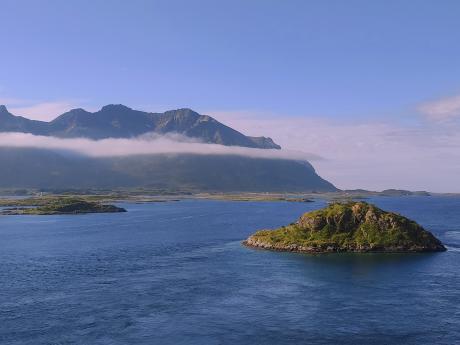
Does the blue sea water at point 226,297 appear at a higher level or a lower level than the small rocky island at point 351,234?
lower

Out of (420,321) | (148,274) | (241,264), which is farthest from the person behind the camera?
(241,264)

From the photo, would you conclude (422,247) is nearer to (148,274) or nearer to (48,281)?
(148,274)

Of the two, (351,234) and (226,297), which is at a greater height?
(351,234)

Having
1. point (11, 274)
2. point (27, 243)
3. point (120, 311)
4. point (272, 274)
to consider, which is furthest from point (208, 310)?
point (27, 243)

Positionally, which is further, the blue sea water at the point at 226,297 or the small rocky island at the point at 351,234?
the small rocky island at the point at 351,234
